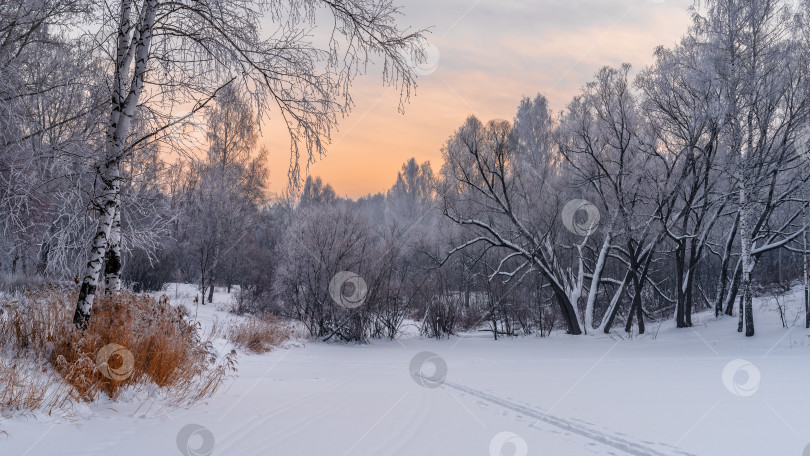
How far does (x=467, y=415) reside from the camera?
489 centimetres

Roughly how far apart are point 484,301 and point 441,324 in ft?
12.3

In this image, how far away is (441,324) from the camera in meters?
19.0

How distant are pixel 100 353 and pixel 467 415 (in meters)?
3.58

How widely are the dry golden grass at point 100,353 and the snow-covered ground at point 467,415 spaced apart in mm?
254

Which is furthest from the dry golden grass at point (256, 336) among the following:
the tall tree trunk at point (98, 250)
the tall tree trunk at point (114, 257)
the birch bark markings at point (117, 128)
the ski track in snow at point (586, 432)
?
the ski track in snow at point (586, 432)

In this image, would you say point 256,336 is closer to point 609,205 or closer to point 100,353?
point 100,353

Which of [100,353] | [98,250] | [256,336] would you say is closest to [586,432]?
[100,353]

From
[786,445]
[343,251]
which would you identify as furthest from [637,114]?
[786,445]

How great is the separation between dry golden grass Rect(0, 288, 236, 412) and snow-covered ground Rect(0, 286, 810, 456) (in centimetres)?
25

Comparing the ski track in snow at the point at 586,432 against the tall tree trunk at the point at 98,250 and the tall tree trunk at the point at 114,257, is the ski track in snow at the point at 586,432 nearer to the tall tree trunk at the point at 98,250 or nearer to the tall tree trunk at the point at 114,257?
the tall tree trunk at the point at 98,250

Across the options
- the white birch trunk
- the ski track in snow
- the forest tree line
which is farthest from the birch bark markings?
the white birch trunk

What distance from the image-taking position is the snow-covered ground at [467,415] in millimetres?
Answer: 3451

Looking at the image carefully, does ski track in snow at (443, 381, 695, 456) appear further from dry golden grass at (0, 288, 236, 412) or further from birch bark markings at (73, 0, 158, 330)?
birch bark markings at (73, 0, 158, 330)

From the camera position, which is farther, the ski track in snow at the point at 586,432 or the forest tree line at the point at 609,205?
the forest tree line at the point at 609,205
